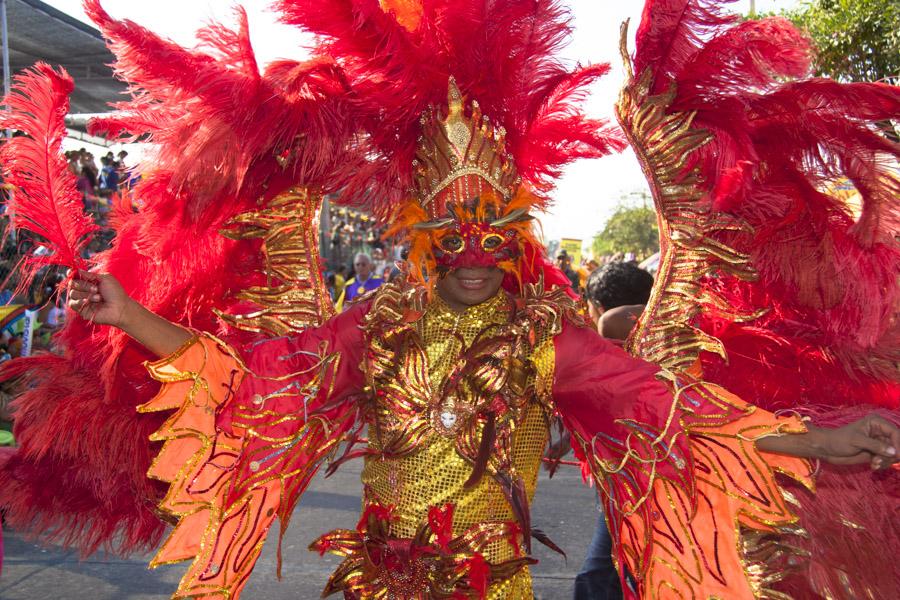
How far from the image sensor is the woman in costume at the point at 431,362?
244 cm

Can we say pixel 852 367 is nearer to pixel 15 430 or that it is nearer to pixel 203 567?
pixel 203 567

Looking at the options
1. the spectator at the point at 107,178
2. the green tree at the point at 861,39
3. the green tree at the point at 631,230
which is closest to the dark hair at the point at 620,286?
the green tree at the point at 861,39

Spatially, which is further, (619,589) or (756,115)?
(619,589)

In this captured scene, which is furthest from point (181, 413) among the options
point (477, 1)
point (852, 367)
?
point (852, 367)

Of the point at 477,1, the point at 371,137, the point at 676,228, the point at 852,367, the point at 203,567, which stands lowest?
the point at 203,567

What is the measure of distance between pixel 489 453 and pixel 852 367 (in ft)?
4.44

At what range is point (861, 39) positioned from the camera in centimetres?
707

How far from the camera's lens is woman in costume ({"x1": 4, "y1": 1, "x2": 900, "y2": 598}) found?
2443 mm

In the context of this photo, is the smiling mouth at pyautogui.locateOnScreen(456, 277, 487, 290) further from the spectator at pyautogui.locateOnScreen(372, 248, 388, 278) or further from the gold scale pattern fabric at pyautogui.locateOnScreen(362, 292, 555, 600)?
the spectator at pyautogui.locateOnScreen(372, 248, 388, 278)

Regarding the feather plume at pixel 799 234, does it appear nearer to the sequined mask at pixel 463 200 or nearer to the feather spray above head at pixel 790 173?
the feather spray above head at pixel 790 173

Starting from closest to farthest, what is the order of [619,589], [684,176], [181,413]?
[181,413] → [684,176] → [619,589]

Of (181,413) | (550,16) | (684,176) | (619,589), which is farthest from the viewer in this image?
(619,589)

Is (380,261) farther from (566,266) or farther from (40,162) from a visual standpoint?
(40,162)

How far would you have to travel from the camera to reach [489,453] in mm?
2471
